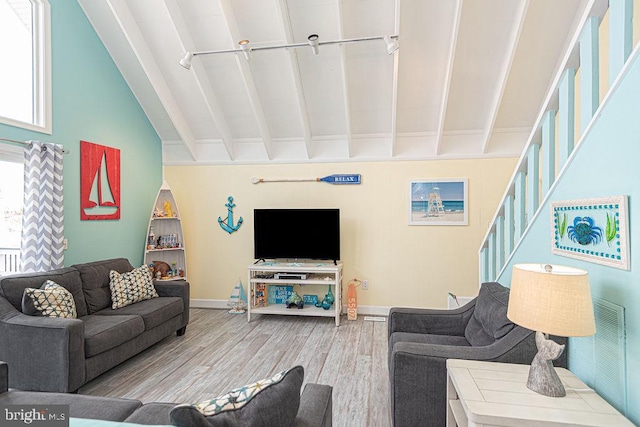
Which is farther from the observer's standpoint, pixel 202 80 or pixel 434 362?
pixel 202 80

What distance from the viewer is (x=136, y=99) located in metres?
4.64

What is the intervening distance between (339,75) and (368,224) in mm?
1976

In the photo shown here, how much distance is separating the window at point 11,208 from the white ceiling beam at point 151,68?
1596 mm

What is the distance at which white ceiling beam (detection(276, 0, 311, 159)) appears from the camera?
337cm

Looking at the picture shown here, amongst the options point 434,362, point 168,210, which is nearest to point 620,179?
point 434,362

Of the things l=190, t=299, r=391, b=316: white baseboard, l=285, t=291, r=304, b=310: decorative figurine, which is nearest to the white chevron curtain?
l=190, t=299, r=391, b=316: white baseboard

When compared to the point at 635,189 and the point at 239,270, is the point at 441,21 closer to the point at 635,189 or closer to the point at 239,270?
the point at 635,189

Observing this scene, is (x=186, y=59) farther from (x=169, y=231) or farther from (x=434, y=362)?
(x=434, y=362)

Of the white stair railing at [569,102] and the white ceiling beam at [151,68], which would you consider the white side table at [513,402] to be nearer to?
the white stair railing at [569,102]

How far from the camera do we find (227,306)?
204 inches

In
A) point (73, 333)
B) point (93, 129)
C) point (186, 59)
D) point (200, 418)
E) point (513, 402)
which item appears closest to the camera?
point (200, 418)

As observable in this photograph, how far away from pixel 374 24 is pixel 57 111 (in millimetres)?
3310

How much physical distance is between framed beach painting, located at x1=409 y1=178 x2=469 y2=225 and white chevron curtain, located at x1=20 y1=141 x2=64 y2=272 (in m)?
4.00

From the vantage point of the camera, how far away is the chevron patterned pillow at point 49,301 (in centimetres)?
271
